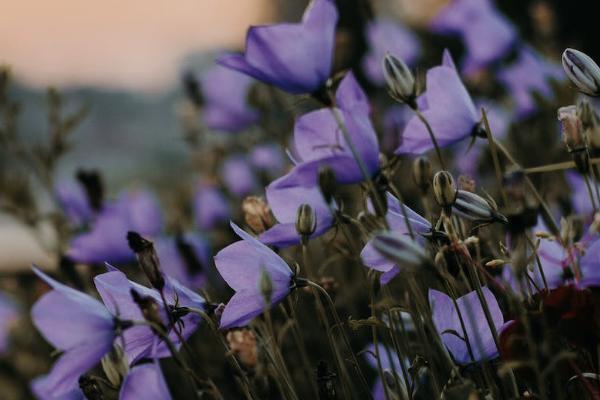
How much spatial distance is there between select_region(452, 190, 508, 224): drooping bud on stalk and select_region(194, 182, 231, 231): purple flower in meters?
1.11

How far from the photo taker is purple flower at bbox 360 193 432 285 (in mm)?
569

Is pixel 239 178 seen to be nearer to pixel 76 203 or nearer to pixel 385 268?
pixel 76 203

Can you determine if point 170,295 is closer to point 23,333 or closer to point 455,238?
point 455,238

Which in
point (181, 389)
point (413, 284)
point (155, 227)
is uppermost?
point (413, 284)

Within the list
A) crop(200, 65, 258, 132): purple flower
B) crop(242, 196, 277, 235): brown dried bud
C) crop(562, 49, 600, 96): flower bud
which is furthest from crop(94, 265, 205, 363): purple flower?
crop(200, 65, 258, 132): purple flower

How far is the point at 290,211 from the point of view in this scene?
0.65 m

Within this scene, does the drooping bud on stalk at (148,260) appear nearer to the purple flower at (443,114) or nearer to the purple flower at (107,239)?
the purple flower at (443,114)

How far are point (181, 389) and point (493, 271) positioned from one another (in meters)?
0.73

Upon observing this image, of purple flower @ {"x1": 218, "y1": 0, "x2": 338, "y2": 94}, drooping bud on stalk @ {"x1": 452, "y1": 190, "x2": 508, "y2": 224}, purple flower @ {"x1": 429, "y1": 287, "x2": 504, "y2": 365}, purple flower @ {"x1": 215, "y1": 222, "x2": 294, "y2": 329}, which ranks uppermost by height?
purple flower @ {"x1": 218, "y1": 0, "x2": 338, "y2": 94}

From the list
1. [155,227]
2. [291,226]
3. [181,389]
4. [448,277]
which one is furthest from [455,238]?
[155,227]

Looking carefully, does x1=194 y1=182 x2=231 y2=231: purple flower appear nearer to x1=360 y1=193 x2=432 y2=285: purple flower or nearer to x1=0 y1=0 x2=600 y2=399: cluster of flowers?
x1=0 y1=0 x2=600 y2=399: cluster of flowers

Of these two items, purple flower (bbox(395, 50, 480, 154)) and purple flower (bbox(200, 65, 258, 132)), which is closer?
purple flower (bbox(395, 50, 480, 154))

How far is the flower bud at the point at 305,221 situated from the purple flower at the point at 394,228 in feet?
0.13

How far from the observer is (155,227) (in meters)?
1.46
